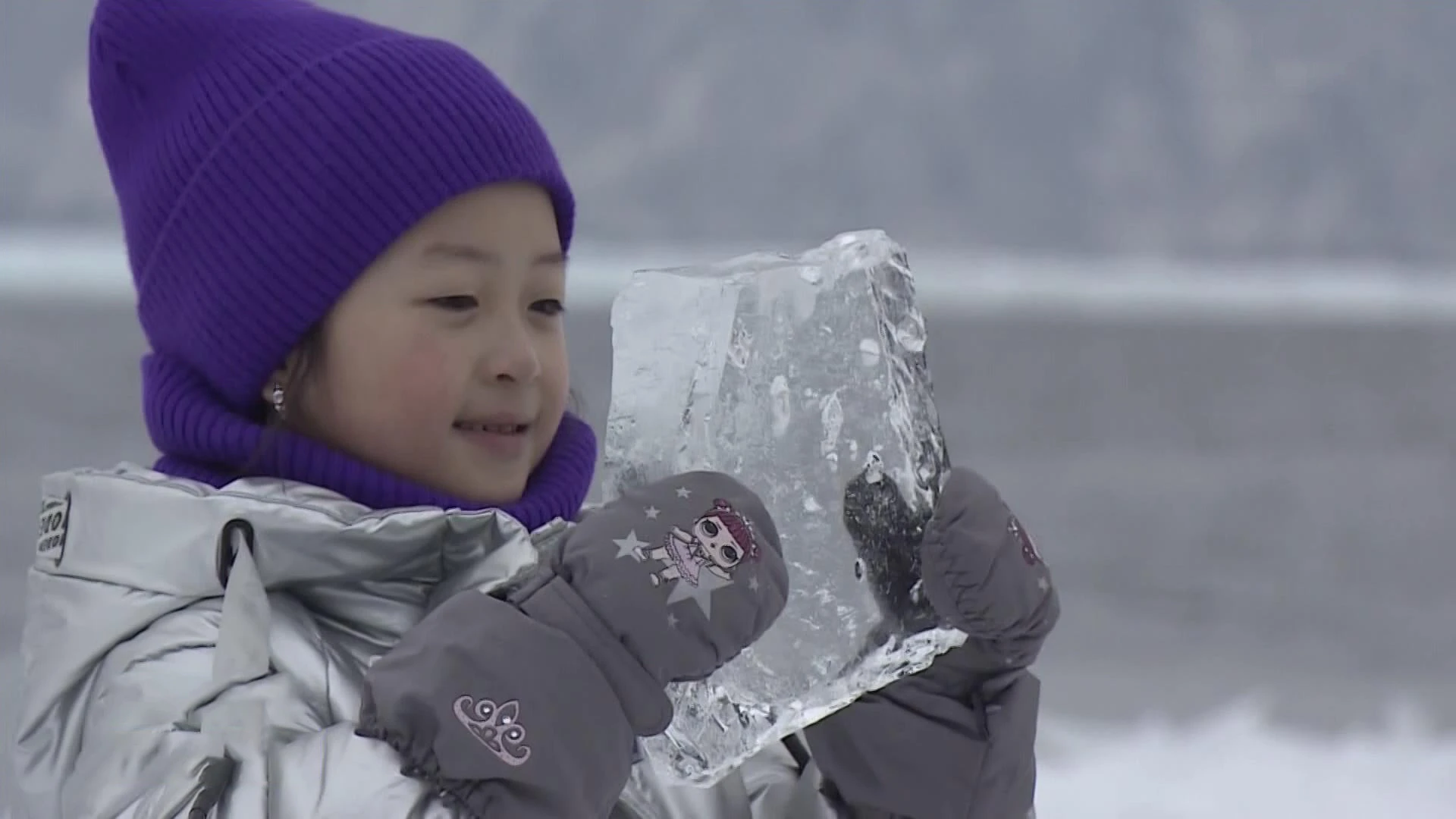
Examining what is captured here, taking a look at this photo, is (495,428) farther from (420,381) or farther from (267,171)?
(267,171)

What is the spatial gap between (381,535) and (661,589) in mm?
221

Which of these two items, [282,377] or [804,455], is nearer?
[804,455]

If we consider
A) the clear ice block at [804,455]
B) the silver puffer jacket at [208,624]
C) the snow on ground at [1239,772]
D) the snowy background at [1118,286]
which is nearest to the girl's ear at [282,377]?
the silver puffer jacket at [208,624]

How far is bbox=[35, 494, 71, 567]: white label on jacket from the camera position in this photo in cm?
104

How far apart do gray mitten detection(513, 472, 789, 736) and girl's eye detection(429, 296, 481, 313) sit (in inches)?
9.5

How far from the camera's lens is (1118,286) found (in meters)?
19.0

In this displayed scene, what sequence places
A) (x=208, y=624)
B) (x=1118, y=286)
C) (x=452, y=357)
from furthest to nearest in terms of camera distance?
(x=1118, y=286) → (x=452, y=357) → (x=208, y=624)

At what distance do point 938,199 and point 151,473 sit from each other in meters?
21.1

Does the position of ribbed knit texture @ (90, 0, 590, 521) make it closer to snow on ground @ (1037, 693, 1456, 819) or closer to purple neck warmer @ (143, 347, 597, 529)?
purple neck warmer @ (143, 347, 597, 529)

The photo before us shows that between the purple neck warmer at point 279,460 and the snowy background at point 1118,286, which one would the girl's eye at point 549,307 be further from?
the snowy background at point 1118,286

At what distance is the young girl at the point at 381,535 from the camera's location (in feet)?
2.75

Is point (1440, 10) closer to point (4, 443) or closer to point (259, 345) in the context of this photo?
point (4, 443)

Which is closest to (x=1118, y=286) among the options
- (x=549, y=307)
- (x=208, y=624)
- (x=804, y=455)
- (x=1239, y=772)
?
(x=1239, y=772)

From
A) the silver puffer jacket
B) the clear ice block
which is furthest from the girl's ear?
the clear ice block
